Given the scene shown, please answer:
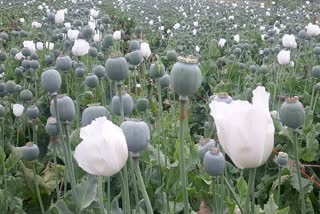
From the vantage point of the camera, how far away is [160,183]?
6.77ft

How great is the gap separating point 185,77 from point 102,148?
21 cm

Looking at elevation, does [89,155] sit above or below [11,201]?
above

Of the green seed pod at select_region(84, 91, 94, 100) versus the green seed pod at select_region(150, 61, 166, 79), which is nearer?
the green seed pod at select_region(150, 61, 166, 79)

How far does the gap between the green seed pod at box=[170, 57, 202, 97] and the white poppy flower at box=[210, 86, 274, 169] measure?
0.13 m

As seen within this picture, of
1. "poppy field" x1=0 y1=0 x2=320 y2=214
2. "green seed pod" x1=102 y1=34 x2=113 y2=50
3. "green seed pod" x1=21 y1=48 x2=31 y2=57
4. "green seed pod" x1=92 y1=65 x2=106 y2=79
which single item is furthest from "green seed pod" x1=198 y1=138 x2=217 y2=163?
"green seed pod" x1=21 y1=48 x2=31 y2=57

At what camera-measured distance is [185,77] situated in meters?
1.07

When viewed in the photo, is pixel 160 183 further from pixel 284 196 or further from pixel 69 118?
pixel 69 118

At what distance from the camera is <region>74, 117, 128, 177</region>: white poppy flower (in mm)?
1011

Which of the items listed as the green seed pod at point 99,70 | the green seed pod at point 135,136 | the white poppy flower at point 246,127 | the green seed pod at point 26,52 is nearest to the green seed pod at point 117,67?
the green seed pod at point 135,136

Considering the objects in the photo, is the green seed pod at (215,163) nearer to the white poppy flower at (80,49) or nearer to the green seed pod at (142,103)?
the green seed pod at (142,103)

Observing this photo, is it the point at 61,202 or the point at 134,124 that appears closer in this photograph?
the point at 134,124

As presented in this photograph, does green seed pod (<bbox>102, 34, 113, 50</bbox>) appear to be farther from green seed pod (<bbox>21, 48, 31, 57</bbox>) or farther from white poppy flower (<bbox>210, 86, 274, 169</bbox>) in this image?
white poppy flower (<bbox>210, 86, 274, 169</bbox>)

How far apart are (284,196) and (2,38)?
252cm

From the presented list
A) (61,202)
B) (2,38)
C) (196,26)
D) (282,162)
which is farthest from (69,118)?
(196,26)
